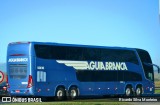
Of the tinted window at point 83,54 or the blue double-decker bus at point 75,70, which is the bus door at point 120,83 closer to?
the blue double-decker bus at point 75,70

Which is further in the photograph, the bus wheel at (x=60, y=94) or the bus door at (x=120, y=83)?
the bus door at (x=120, y=83)

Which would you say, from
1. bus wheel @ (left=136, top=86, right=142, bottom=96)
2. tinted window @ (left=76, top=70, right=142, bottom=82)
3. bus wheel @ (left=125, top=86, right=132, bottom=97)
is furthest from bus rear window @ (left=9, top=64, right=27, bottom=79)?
bus wheel @ (left=136, top=86, right=142, bottom=96)

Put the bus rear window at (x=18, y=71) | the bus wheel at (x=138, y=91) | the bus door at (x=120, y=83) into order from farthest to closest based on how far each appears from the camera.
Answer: the bus wheel at (x=138, y=91)
the bus door at (x=120, y=83)
the bus rear window at (x=18, y=71)

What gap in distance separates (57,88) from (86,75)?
237cm

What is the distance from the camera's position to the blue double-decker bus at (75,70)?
85.3 ft

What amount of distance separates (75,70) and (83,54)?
3.71ft

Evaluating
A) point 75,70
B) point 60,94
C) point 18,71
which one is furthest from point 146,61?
point 18,71

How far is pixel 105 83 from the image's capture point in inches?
1187

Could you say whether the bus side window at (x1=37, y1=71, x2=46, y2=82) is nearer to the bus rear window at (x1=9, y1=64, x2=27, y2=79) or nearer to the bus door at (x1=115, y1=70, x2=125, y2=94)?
the bus rear window at (x1=9, y1=64, x2=27, y2=79)

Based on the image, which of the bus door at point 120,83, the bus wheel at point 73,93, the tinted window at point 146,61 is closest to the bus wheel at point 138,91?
the tinted window at point 146,61

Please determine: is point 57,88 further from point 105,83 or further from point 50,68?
point 105,83

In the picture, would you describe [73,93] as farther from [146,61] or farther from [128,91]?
[146,61]

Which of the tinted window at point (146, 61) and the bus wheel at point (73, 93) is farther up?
the tinted window at point (146, 61)

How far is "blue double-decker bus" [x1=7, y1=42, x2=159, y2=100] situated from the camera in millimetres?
26000
